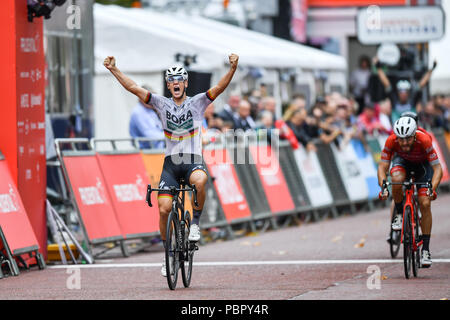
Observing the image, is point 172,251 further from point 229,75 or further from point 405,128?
point 405,128

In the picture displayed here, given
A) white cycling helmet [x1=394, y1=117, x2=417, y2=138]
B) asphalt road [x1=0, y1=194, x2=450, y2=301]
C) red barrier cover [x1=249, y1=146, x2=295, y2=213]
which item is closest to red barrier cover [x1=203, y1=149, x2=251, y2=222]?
asphalt road [x1=0, y1=194, x2=450, y2=301]

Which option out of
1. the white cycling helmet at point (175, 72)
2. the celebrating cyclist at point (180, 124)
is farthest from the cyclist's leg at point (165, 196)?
the white cycling helmet at point (175, 72)

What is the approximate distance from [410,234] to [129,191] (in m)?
4.88

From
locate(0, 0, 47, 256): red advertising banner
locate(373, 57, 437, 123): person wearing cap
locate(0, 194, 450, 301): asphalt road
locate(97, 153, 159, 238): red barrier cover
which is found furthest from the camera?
locate(373, 57, 437, 123): person wearing cap

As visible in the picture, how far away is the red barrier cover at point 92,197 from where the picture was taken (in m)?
15.5

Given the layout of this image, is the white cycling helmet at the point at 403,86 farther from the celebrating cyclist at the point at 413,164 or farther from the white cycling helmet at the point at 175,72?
the white cycling helmet at the point at 175,72

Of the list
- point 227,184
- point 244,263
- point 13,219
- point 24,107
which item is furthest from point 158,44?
point 13,219

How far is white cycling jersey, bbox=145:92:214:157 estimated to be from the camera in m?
12.6

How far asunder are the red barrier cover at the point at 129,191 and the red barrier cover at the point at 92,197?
151 mm

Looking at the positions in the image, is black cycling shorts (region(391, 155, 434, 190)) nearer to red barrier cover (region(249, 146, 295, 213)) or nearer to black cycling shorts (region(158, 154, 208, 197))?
black cycling shorts (region(158, 154, 208, 197))

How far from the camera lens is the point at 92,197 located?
51.7 ft

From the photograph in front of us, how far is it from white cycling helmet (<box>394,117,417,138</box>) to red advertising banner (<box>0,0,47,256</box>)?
455cm

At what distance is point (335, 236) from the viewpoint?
734 inches
